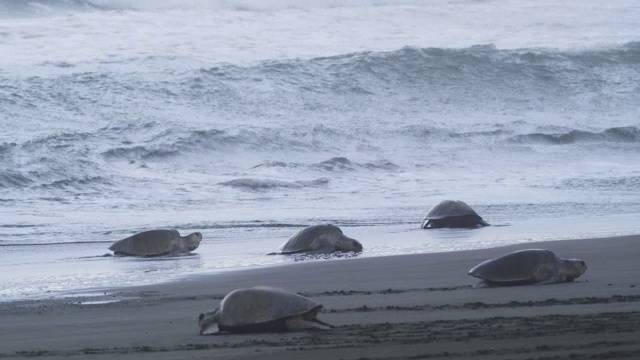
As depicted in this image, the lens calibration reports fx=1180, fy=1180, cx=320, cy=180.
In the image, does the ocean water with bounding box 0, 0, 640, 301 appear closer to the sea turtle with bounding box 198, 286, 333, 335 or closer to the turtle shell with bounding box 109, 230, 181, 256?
the turtle shell with bounding box 109, 230, 181, 256

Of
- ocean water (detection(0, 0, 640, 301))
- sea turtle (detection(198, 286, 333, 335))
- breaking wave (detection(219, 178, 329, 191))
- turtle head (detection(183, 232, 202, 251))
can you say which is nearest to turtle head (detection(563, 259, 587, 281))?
sea turtle (detection(198, 286, 333, 335))

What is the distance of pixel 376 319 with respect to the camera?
15.6 ft

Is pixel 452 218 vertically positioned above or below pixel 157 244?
above

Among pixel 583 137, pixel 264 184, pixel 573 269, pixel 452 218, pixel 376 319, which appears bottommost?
pixel 376 319

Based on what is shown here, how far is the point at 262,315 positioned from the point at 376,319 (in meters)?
0.53

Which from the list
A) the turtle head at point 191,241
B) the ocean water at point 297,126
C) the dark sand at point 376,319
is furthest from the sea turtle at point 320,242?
the dark sand at point 376,319

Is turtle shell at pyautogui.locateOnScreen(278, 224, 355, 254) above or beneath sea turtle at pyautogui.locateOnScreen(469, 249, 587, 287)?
above

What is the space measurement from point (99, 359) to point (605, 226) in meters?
6.56

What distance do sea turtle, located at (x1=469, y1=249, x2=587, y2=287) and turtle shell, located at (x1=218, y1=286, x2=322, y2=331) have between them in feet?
5.22

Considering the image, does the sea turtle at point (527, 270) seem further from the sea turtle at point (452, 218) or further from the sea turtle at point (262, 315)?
the sea turtle at point (452, 218)

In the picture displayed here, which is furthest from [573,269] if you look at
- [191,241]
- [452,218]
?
[452,218]

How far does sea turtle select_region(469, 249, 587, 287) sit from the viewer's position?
19.2 feet

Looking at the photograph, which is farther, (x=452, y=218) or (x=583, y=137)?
(x=583, y=137)

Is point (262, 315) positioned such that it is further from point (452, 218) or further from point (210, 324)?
point (452, 218)
